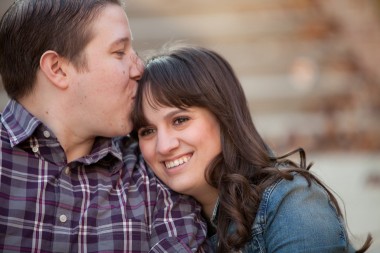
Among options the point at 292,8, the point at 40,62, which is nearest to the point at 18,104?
the point at 40,62

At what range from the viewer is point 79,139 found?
2.52 metres

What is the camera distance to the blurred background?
5.55 metres

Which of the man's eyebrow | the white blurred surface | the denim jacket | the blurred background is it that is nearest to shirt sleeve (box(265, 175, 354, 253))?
the denim jacket

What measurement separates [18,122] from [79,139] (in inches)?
9.8

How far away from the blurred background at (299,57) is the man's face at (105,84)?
297cm

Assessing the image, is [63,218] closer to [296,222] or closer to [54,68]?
[54,68]

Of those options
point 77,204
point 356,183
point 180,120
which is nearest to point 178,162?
point 180,120

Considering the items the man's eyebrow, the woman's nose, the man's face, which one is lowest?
the woman's nose

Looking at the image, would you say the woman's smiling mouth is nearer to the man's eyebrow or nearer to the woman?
the woman

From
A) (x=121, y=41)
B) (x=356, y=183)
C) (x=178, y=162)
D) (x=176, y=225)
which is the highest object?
(x=121, y=41)

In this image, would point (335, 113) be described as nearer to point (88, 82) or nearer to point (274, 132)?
point (274, 132)

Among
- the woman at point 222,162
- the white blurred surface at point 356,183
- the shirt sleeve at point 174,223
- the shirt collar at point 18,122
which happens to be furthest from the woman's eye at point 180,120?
the white blurred surface at point 356,183

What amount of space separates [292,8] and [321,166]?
4.92ft

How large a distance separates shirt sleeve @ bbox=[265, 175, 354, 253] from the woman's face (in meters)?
0.30
